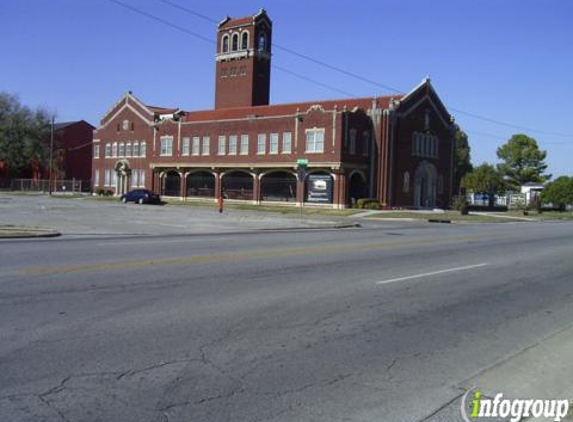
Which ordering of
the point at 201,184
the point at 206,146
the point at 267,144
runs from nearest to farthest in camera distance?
the point at 267,144 < the point at 206,146 < the point at 201,184

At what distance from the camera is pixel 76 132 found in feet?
290

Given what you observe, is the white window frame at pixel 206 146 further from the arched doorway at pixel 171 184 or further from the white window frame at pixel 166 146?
the arched doorway at pixel 171 184

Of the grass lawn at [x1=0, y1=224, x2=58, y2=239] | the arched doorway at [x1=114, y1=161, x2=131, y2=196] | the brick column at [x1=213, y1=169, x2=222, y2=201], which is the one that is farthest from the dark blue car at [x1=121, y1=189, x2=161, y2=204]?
the grass lawn at [x1=0, y1=224, x2=58, y2=239]

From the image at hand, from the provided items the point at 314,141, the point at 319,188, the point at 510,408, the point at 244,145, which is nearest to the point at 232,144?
the point at 244,145

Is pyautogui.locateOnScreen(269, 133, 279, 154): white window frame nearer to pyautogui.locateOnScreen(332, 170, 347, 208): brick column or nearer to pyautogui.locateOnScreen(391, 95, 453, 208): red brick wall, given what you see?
pyautogui.locateOnScreen(332, 170, 347, 208): brick column

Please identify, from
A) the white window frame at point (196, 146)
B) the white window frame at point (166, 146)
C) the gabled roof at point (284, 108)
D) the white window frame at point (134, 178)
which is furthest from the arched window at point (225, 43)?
the white window frame at point (134, 178)

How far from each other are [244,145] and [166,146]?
1166 centimetres

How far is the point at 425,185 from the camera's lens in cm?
5853

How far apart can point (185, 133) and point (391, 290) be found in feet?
177

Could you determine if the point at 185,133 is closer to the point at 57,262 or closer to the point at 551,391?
the point at 57,262

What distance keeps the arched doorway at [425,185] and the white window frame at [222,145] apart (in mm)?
18077

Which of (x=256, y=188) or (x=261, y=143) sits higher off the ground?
(x=261, y=143)

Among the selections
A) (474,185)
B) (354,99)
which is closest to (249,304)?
(354,99)

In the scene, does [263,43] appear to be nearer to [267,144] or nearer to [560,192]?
[267,144]
